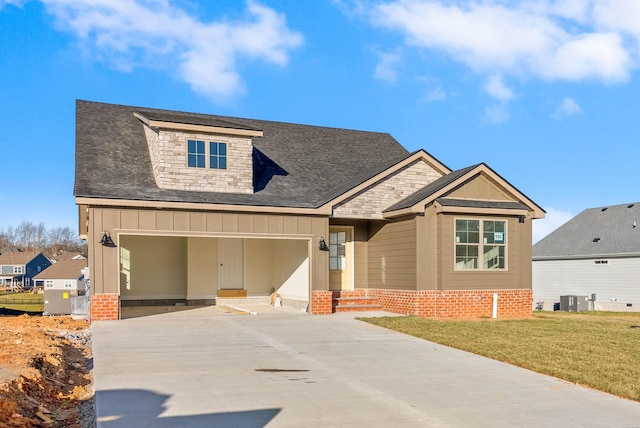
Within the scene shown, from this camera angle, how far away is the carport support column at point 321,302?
1652 centimetres

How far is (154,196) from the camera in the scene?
14992mm

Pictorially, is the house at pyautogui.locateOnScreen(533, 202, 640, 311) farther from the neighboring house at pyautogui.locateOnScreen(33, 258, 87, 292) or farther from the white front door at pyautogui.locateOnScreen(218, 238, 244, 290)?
the neighboring house at pyautogui.locateOnScreen(33, 258, 87, 292)

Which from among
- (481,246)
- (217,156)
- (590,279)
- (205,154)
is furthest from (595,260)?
(205,154)

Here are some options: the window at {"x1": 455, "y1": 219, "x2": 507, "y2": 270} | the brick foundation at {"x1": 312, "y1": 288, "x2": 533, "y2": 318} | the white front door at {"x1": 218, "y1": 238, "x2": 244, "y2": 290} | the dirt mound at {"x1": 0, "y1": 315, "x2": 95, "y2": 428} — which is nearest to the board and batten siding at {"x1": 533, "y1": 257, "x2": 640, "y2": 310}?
the brick foundation at {"x1": 312, "y1": 288, "x2": 533, "y2": 318}

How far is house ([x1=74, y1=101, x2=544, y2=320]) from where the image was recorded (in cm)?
1521

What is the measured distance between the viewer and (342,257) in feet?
63.1

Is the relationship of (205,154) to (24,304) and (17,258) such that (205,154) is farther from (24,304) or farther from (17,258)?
(17,258)

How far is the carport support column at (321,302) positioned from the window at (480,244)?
12.5ft

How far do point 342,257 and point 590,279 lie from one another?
56.8 ft

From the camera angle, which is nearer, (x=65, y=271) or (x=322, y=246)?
(x=322, y=246)

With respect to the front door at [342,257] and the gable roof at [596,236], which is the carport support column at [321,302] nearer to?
the front door at [342,257]

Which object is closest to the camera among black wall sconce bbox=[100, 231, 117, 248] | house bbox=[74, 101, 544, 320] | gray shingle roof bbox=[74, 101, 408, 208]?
black wall sconce bbox=[100, 231, 117, 248]

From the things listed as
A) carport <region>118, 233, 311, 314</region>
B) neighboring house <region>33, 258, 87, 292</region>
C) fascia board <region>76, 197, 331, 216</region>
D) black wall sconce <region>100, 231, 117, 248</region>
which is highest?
fascia board <region>76, 197, 331, 216</region>

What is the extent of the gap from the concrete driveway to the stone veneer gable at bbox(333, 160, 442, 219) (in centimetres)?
586
